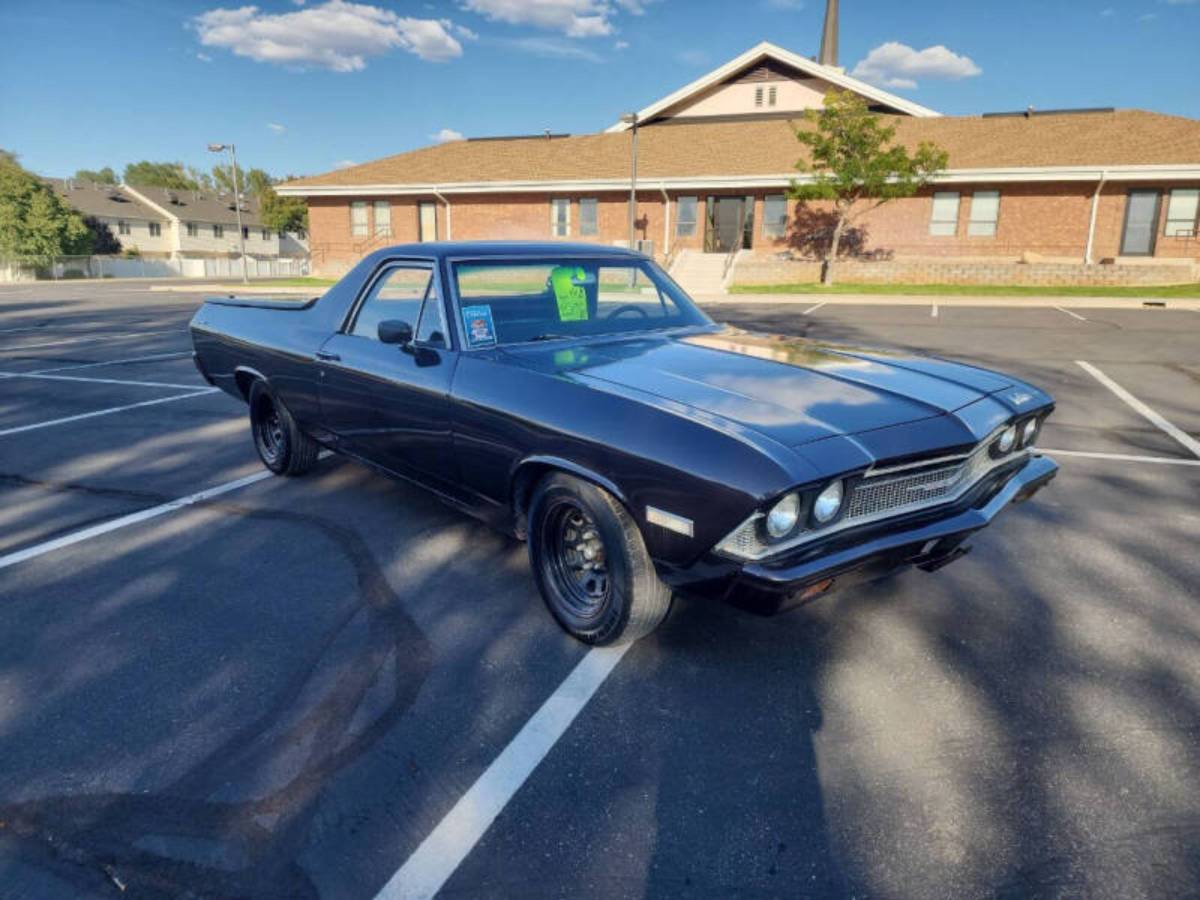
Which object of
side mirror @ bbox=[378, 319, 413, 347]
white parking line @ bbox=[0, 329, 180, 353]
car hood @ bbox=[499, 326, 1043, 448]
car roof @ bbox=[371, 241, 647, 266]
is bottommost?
white parking line @ bbox=[0, 329, 180, 353]

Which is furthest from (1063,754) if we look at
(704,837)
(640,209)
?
(640,209)

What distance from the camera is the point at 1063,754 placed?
8.11ft

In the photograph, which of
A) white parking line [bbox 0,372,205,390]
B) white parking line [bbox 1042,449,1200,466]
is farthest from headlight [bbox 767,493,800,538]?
white parking line [bbox 0,372,205,390]

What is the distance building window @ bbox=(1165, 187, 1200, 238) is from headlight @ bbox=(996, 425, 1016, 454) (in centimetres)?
2983

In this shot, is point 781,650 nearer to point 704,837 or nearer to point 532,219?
point 704,837

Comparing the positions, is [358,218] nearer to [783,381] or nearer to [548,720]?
[783,381]

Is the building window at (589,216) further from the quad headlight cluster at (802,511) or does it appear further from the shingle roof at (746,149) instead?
the quad headlight cluster at (802,511)

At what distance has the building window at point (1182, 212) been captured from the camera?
2589 cm

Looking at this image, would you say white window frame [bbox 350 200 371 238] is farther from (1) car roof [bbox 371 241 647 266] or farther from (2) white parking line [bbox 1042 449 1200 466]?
(2) white parking line [bbox 1042 449 1200 466]

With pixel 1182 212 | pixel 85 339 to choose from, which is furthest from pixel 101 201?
pixel 1182 212

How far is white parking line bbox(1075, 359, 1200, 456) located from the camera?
20.7ft

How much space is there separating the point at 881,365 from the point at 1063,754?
1.77m

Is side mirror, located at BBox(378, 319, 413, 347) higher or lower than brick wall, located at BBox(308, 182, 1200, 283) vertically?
lower

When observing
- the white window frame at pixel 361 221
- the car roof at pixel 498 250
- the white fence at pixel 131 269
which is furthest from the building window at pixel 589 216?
the white fence at pixel 131 269
